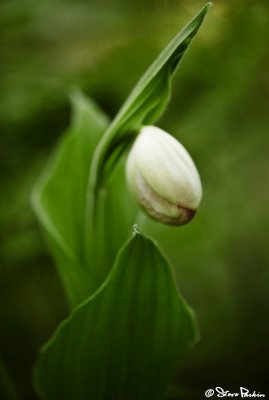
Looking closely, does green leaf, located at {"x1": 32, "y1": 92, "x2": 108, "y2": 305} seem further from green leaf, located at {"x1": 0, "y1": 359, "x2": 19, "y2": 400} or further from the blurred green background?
the blurred green background

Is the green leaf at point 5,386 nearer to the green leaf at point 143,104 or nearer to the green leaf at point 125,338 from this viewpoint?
the green leaf at point 125,338

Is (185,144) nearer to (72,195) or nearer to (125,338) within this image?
(72,195)

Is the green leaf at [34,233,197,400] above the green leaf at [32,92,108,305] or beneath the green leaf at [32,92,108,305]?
beneath

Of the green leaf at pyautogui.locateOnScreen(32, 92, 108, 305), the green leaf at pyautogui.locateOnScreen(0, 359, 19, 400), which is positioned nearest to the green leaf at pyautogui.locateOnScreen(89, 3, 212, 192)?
the green leaf at pyautogui.locateOnScreen(32, 92, 108, 305)

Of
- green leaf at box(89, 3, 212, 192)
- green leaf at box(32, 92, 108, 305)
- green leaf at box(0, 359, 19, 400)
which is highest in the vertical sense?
green leaf at box(89, 3, 212, 192)

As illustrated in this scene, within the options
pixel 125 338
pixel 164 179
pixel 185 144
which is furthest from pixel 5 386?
pixel 185 144

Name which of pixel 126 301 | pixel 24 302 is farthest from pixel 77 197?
pixel 24 302

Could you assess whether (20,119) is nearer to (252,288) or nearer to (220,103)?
(220,103)

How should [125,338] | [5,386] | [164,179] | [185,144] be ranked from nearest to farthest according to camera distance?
[164,179] → [125,338] → [5,386] → [185,144]
